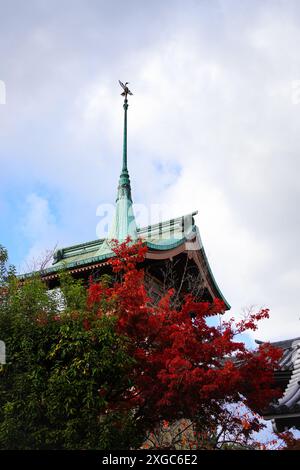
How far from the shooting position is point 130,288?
1366 cm

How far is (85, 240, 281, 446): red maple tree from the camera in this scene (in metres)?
12.4

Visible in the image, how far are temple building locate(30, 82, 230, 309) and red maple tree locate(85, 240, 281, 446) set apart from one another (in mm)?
5949

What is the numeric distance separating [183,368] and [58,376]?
291cm

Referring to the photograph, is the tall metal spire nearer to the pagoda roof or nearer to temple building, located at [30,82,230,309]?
temple building, located at [30,82,230,309]

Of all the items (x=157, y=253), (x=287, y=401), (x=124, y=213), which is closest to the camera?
(x=287, y=401)

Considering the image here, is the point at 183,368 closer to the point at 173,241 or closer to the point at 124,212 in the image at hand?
the point at 173,241

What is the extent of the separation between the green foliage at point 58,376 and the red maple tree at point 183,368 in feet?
2.03

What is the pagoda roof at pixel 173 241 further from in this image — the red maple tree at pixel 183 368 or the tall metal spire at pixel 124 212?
the red maple tree at pixel 183 368

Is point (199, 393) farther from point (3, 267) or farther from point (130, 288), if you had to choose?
point (3, 267)

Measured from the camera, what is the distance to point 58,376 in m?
11.1

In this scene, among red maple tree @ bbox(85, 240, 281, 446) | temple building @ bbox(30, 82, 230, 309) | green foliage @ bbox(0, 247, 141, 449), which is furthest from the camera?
temple building @ bbox(30, 82, 230, 309)

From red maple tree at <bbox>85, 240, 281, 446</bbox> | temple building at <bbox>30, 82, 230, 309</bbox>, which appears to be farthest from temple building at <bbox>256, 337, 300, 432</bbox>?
temple building at <bbox>30, 82, 230, 309</bbox>

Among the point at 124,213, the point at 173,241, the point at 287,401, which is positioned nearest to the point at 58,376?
the point at 287,401

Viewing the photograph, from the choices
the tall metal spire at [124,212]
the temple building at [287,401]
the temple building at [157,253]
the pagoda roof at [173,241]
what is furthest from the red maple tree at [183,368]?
the tall metal spire at [124,212]
